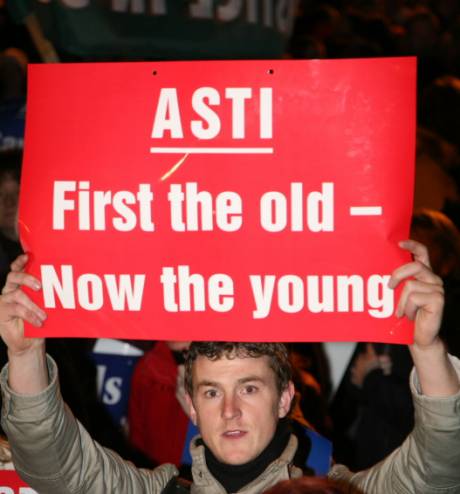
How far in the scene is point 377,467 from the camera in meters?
2.63

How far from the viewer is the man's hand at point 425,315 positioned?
2.35 meters

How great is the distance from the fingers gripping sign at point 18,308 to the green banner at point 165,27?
2672 millimetres

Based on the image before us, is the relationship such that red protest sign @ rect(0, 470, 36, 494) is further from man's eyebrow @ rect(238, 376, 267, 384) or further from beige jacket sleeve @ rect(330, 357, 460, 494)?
beige jacket sleeve @ rect(330, 357, 460, 494)

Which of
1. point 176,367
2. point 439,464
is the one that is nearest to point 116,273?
point 439,464

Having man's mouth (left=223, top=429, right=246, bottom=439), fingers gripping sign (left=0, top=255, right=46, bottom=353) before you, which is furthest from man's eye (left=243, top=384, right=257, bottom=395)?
fingers gripping sign (left=0, top=255, right=46, bottom=353)

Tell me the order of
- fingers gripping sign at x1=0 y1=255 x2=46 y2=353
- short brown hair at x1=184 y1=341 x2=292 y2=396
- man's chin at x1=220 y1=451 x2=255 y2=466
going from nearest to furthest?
1. fingers gripping sign at x1=0 y1=255 x2=46 y2=353
2. man's chin at x1=220 y1=451 x2=255 y2=466
3. short brown hair at x1=184 y1=341 x2=292 y2=396

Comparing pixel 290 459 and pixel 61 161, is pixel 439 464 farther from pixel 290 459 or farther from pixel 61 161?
pixel 61 161

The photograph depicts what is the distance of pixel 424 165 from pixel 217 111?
303 centimetres

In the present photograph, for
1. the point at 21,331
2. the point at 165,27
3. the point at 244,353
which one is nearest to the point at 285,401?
the point at 244,353

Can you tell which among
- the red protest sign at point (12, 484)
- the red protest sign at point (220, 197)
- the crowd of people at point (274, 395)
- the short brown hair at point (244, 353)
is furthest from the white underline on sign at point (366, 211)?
the red protest sign at point (12, 484)

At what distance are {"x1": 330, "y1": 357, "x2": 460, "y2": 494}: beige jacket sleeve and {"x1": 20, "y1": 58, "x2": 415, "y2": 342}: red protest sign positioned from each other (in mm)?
209

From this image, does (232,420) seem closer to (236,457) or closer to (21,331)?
(236,457)

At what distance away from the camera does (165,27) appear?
5.03 meters

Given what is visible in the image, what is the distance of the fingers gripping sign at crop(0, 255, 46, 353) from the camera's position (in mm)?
2492
